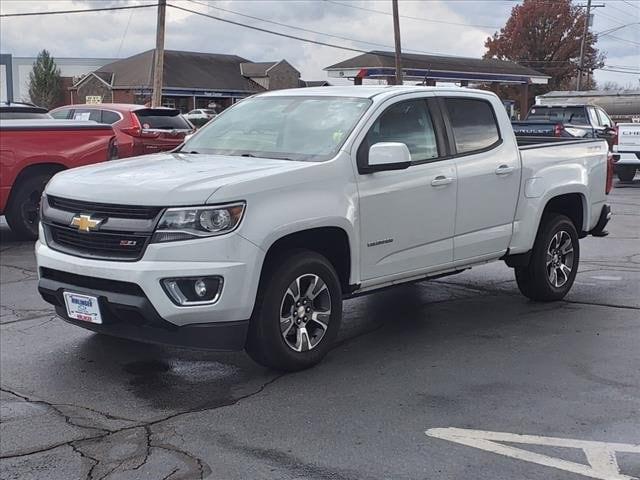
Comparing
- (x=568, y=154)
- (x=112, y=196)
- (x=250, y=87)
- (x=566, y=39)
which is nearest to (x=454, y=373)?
(x=112, y=196)

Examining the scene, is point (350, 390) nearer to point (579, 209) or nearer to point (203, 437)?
point (203, 437)

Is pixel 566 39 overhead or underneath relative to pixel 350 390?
overhead

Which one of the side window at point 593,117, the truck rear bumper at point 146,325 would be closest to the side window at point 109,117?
the truck rear bumper at point 146,325

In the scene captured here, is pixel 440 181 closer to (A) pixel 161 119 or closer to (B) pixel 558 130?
(A) pixel 161 119

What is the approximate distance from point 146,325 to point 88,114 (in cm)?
1161

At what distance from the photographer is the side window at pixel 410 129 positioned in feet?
19.9

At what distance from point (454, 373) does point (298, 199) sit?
5.21ft

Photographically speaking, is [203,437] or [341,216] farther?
[341,216]

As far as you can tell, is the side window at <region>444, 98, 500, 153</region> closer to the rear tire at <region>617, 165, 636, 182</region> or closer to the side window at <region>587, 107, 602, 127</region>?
the rear tire at <region>617, 165, 636, 182</region>

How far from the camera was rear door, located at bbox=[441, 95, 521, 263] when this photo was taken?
257 inches

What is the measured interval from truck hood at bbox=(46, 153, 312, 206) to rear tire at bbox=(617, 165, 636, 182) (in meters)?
17.7

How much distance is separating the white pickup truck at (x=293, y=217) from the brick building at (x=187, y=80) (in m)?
53.8

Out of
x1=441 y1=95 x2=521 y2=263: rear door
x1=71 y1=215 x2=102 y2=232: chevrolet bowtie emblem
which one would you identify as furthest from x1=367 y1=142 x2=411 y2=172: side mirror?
x1=71 y1=215 x2=102 y2=232: chevrolet bowtie emblem

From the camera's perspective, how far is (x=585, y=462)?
13.4 feet
